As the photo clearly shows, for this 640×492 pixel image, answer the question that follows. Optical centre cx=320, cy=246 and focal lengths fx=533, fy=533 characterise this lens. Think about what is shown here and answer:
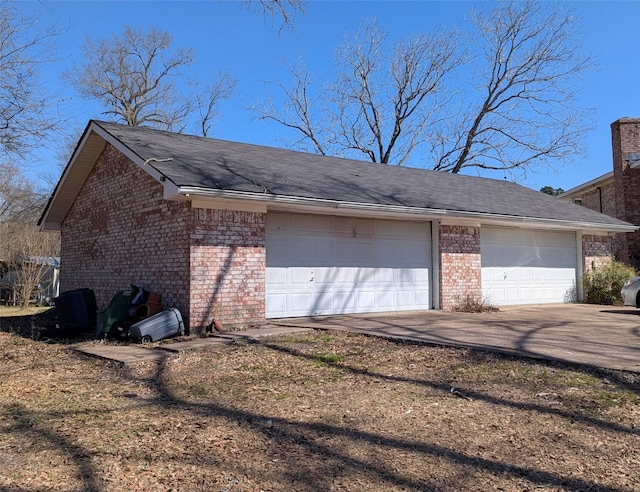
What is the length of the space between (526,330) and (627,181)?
1551 centimetres

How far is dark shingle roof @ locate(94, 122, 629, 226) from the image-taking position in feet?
34.1

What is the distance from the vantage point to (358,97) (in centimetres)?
3253

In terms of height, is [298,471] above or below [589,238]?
below

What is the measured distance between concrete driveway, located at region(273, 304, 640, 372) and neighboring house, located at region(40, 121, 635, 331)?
93 cm

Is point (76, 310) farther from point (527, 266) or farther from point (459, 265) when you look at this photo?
point (527, 266)

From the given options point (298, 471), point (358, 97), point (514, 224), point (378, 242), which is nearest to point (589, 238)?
point (514, 224)

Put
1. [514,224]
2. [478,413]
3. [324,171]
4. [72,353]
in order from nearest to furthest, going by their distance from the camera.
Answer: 1. [478,413]
2. [72,353]
3. [324,171]
4. [514,224]

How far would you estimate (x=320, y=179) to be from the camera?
1269 cm

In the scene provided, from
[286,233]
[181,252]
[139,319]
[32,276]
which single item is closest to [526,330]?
[286,233]

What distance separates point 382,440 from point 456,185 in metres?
13.6

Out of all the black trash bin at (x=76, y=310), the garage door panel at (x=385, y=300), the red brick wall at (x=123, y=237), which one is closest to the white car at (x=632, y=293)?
the garage door panel at (x=385, y=300)

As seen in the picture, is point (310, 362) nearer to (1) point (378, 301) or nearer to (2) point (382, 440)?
(2) point (382, 440)

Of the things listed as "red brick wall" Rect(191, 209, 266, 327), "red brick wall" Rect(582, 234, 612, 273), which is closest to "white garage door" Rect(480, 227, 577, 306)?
"red brick wall" Rect(582, 234, 612, 273)

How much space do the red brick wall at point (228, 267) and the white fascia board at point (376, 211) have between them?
0.56m
